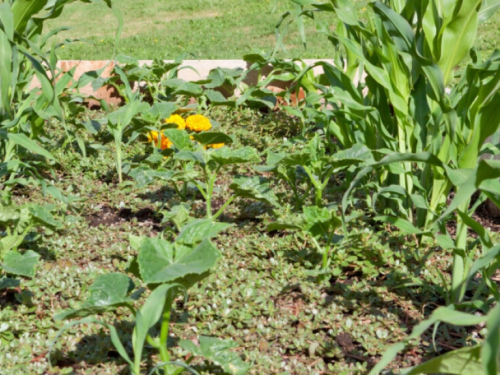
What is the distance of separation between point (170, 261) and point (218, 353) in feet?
0.87

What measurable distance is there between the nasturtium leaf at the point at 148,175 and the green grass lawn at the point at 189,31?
9.72 feet

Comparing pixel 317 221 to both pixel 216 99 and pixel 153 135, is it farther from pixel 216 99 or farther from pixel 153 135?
pixel 216 99

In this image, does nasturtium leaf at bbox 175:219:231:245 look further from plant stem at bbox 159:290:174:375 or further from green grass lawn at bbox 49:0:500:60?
green grass lawn at bbox 49:0:500:60

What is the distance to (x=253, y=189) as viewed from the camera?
7.61 feet

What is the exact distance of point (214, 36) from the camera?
7.14m

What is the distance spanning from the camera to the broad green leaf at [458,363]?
3.57 ft

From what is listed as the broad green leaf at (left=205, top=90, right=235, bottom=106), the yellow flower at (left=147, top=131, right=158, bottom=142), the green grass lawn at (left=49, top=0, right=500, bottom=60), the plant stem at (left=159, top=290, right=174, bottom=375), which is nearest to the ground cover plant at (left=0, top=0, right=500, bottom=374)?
the plant stem at (left=159, top=290, right=174, bottom=375)

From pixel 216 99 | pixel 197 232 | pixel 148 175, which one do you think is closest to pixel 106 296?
pixel 197 232

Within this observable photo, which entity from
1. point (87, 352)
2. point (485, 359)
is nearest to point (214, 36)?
point (87, 352)

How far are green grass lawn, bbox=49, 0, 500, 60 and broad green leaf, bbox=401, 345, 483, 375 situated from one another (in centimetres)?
451

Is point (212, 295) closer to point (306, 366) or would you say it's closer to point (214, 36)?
point (306, 366)

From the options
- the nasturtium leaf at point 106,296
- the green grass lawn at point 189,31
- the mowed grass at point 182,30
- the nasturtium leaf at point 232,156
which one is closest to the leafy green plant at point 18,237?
the nasturtium leaf at point 106,296

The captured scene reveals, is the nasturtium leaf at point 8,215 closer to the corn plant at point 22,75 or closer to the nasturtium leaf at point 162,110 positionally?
the corn plant at point 22,75

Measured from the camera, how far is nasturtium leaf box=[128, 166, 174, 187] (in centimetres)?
250
